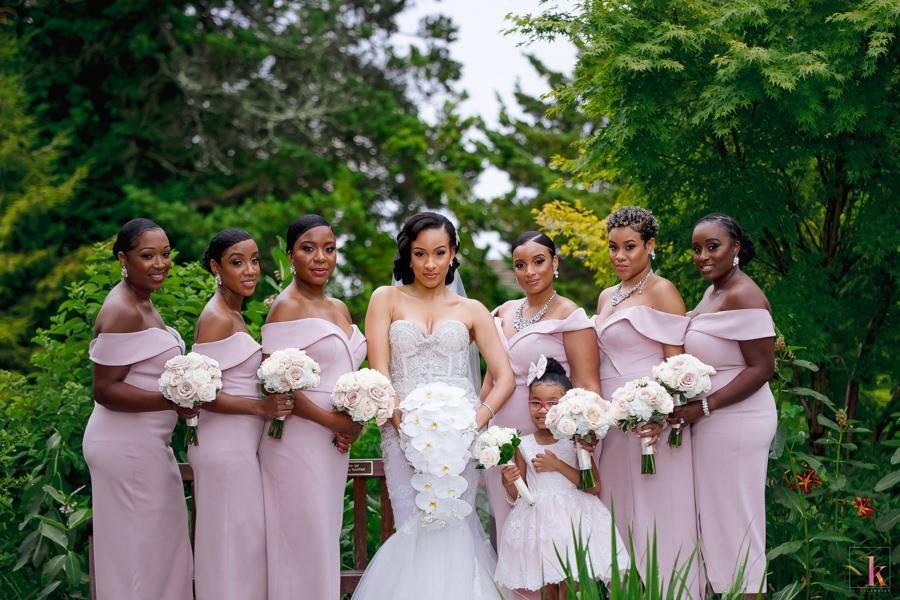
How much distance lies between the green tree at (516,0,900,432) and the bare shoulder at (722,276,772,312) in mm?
1827

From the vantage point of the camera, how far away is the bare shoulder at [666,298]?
6016mm

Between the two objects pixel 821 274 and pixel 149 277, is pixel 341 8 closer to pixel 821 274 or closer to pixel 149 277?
pixel 821 274

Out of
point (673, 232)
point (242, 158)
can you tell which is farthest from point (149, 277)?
point (242, 158)

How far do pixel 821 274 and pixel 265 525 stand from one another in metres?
5.01

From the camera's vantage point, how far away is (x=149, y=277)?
583 centimetres

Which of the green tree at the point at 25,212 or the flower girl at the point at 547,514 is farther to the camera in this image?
the green tree at the point at 25,212

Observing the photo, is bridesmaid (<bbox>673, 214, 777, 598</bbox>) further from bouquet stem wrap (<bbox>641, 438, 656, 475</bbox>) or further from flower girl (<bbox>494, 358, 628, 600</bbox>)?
flower girl (<bbox>494, 358, 628, 600</bbox>)

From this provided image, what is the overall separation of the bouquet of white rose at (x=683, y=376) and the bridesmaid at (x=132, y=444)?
2715mm

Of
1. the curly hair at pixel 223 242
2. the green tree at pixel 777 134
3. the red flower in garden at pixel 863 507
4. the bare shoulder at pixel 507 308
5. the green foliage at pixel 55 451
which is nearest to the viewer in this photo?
the curly hair at pixel 223 242

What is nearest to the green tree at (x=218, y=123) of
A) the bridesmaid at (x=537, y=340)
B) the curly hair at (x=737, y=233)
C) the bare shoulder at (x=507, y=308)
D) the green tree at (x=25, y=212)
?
the green tree at (x=25, y=212)

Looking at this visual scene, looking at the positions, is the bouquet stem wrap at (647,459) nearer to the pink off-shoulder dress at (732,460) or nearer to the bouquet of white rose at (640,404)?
the bouquet of white rose at (640,404)

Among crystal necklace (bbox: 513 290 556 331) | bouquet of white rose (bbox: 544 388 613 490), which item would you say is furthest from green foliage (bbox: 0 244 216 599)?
bouquet of white rose (bbox: 544 388 613 490)

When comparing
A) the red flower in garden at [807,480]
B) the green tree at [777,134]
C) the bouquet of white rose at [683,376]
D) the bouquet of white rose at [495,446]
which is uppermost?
the green tree at [777,134]

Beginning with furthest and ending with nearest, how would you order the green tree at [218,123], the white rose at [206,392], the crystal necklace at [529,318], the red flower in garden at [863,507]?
1. the green tree at [218,123]
2. the red flower in garden at [863,507]
3. the crystal necklace at [529,318]
4. the white rose at [206,392]
